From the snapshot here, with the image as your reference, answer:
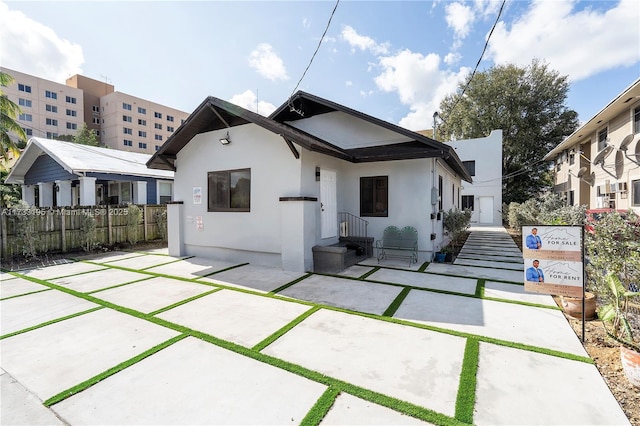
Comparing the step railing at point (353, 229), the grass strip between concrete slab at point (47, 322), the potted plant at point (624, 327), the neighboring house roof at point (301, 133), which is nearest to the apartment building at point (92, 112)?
the neighboring house roof at point (301, 133)

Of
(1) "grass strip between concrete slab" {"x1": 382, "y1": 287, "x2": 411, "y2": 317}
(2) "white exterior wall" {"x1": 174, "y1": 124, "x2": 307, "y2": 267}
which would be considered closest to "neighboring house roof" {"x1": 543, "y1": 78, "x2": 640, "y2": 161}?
(1) "grass strip between concrete slab" {"x1": 382, "y1": 287, "x2": 411, "y2": 317}

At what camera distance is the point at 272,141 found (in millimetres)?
6949

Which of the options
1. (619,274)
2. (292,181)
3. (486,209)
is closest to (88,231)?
(292,181)

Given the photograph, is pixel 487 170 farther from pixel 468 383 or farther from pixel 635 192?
pixel 468 383

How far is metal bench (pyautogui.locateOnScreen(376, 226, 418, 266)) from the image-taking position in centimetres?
753

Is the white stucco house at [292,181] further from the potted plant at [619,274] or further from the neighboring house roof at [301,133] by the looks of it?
the potted plant at [619,274]

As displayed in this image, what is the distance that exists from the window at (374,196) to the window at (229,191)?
11.2 ft

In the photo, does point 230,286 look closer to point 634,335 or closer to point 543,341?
point 543,341

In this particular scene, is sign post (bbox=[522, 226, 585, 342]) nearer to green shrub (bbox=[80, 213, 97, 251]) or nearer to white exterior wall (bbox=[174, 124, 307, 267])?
white exterior wall (bbox=[174, 124, 307, 267])

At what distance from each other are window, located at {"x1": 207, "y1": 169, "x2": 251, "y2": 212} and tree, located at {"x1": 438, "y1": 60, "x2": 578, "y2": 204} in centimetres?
2285

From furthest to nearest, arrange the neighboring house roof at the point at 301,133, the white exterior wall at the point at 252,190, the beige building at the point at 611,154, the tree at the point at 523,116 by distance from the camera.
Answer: the tree at the point at 523,116
the beige building at the point at 611,154
the white exterior wall at the point at 252,190
the neighboring house roof at the point at 301,133

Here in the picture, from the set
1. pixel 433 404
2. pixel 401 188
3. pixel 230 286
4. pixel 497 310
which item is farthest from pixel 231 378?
pixel 401 188

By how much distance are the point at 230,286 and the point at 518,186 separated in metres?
28.5

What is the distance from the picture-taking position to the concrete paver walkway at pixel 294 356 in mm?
2141
